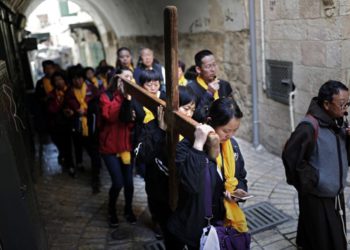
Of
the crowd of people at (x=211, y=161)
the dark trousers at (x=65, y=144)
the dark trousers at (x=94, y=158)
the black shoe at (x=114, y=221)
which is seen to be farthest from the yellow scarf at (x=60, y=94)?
the black shoe at (x=114, y=221)

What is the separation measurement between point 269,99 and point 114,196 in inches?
116

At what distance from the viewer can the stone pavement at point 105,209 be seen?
13.2ft

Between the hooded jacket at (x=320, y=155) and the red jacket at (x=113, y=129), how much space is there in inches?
72.7

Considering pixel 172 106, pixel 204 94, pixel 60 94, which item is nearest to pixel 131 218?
pixel 204 94

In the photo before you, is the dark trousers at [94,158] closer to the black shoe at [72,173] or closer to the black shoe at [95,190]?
the black shoe at [95,190]

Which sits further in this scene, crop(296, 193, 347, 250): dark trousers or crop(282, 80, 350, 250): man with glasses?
crop(296, 193, 347, 250): dark trousers

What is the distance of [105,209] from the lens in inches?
193

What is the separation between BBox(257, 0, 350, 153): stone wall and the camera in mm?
4504

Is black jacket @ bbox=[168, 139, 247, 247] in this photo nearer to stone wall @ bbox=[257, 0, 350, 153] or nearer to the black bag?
the black bag

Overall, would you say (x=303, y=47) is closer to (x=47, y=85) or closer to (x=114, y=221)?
(x=114, y=221)

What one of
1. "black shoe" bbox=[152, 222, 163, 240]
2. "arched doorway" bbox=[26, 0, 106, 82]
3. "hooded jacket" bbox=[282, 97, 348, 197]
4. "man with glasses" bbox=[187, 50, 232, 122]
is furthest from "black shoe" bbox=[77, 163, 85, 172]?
"arched doorway" bbox=[26, 0, 106, 82]

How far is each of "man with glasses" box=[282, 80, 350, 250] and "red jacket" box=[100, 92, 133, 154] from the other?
5.98ft

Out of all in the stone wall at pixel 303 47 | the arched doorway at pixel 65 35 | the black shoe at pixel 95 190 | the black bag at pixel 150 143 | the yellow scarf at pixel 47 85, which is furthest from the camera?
the arched doorway at pixel 65 35

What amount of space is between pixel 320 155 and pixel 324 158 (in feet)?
0.13
